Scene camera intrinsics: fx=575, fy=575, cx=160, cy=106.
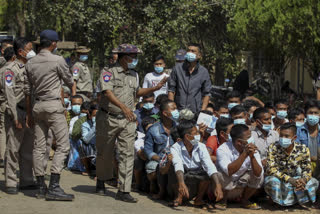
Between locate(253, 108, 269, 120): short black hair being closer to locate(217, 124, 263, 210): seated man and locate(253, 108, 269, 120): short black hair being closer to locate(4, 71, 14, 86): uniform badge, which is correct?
locate(217, 124, 263, 210): seated man

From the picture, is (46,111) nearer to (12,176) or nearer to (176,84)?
(12,176)

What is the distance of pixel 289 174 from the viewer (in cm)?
783

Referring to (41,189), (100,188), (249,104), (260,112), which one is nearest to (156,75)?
(249,104)

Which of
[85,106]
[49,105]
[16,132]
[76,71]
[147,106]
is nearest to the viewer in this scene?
[49,105]

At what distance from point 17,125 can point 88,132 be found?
2315 millimetres

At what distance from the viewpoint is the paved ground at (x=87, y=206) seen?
6.68 m

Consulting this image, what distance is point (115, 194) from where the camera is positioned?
7.85 m

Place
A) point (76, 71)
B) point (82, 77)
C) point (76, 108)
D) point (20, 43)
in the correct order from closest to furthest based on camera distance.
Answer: point (20, 43), point (76, 108), point (76, 71), point (82, 77)

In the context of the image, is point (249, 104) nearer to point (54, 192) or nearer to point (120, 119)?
point (120, 119)

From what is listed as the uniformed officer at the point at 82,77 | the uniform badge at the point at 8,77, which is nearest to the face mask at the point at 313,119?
the uniform badge at the point at 8,77

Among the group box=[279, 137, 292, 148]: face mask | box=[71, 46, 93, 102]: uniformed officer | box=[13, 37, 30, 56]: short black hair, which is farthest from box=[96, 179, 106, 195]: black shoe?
box=[71, 46, 93, 102]: uniformed officer

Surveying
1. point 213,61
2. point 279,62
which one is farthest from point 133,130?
point 279,62

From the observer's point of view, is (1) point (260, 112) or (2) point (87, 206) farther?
(1) point (260, 112)

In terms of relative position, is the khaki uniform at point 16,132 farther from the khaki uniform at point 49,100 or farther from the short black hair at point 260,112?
the short black hair at point 260,112
